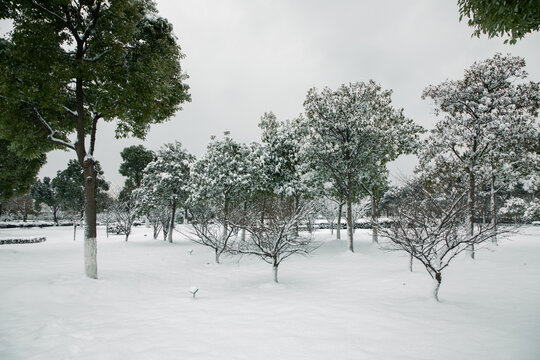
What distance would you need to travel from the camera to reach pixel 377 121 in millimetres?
20203

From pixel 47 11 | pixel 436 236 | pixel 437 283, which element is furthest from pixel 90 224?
pixel 437 283

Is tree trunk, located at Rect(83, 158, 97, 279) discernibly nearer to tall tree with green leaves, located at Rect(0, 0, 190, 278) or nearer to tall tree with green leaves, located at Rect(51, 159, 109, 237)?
tall tree with green leaves, located at Rect(0, 0, 190, 278)

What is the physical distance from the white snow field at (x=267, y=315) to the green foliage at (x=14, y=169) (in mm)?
6610

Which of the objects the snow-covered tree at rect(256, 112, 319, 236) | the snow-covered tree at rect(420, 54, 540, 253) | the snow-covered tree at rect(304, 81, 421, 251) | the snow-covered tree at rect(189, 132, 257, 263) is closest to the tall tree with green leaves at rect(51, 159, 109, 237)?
the snow-covered tree at rect(189, 132, 257, 263)

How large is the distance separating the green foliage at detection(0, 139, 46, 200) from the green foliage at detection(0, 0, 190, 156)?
22.8 feet

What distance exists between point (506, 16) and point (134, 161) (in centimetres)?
4755

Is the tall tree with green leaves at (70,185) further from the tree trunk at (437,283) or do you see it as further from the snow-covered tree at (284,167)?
the tree trunk at (437,283)

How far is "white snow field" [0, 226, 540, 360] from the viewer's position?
5234 mm

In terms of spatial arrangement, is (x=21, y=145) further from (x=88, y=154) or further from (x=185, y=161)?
(x=185, y=161)

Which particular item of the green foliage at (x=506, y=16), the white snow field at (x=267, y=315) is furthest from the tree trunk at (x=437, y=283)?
the green foliage at (x=506, y=16)

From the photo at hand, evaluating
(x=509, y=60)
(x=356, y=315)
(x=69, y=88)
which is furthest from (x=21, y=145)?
(x=509, y=60)

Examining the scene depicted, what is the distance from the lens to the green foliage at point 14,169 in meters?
16.6

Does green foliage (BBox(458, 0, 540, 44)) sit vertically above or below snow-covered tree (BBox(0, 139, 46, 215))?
above

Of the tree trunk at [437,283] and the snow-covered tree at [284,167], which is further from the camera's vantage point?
the snow-covered tree at [284,167]
